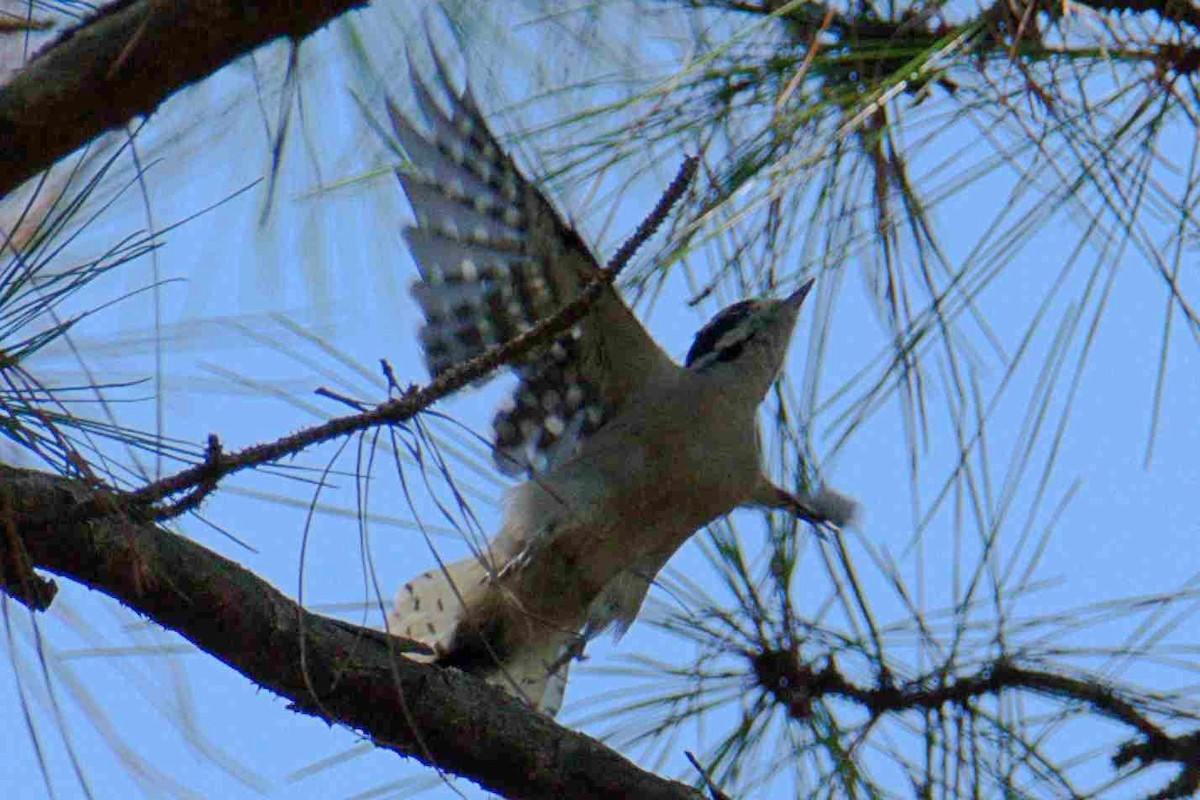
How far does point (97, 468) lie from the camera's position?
1500mm

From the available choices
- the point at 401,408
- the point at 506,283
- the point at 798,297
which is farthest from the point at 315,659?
the point at 798,297

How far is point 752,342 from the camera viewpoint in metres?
2.98

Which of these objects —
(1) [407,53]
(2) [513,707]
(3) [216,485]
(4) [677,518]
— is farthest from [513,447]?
(3) [216,485]

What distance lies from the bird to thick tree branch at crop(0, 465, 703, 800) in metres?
0.71

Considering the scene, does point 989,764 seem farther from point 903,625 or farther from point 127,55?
point 127,55

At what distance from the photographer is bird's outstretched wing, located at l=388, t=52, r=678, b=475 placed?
99.0 inches

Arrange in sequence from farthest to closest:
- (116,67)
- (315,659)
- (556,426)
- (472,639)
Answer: (556,426) < (472,639) < (315,659) < (116,67)

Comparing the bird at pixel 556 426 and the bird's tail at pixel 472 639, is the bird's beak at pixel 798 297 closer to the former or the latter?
the bird at pixel 556 426

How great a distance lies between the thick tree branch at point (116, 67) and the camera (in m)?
1.57

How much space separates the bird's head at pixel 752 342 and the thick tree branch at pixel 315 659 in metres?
1.21

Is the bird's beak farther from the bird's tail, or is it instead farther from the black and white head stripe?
the bird's tail

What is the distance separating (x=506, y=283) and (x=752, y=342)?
502 mm

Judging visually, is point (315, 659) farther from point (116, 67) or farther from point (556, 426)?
point (556, 426)

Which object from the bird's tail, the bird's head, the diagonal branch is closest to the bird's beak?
the bird's head
